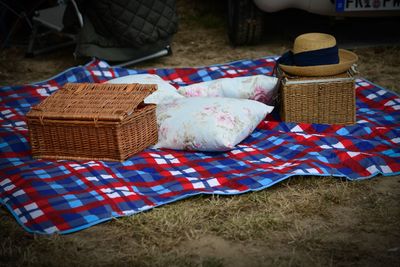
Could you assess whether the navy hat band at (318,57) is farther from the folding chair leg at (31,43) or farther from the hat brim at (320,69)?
the folding chair leg at (31,43)

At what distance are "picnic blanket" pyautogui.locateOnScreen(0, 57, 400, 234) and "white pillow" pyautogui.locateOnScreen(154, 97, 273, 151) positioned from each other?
0.07 meters

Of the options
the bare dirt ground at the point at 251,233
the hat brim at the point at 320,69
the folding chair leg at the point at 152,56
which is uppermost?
the hat brim at the point at 320,69

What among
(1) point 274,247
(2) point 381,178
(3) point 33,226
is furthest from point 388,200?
(3) point 33,226

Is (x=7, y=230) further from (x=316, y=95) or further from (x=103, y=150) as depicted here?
(x=316, y=95)

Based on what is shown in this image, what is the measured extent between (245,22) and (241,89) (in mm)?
1578

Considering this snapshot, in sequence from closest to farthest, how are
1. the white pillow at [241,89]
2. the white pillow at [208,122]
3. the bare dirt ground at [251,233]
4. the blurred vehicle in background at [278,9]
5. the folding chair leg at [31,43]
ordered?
the bare dirt ground at [251,233] → the white pillow at [208,122] → the white pillow at [241,89] → the blurred vehicle in background at [278,9] → the folding chair leg at [31,43]

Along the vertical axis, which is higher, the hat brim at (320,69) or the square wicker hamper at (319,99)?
the hat brim at (320,69)

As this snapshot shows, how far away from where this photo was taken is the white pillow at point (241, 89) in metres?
3.59

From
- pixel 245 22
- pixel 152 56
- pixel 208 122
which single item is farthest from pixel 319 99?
pixel 152 56

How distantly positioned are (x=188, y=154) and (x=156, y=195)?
49cm

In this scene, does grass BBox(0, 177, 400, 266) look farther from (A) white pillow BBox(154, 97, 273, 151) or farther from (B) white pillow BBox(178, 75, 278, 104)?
(B) white pillow BBox(178, 75, 278, 104)

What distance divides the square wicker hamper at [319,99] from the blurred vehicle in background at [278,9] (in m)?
1.15

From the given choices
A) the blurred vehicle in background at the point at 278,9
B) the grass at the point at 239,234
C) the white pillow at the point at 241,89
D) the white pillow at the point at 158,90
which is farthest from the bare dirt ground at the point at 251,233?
the blurred vehicle in background at the point at 278,9

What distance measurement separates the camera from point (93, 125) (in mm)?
2996
